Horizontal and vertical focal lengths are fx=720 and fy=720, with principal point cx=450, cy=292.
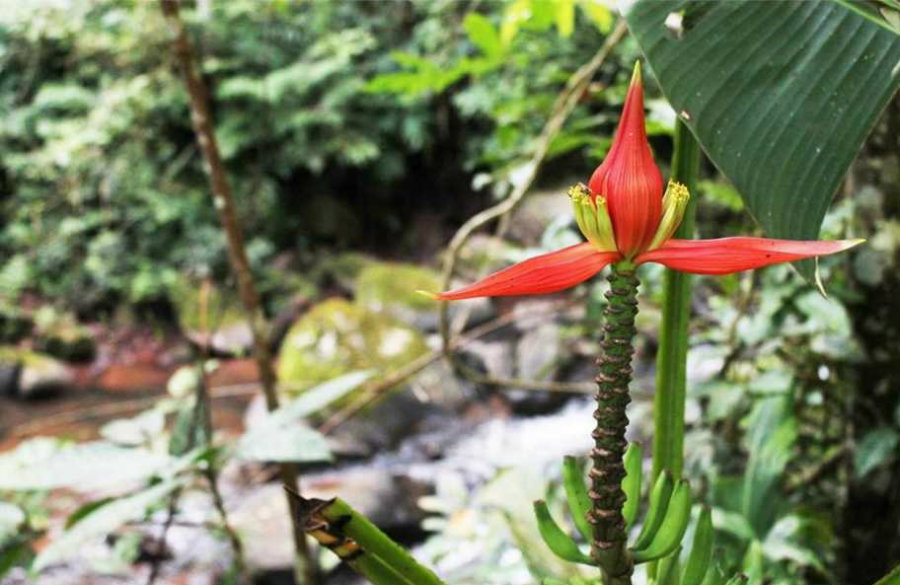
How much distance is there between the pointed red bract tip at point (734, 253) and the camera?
0.29 m

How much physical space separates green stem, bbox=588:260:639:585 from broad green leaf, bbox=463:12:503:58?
0.83 m

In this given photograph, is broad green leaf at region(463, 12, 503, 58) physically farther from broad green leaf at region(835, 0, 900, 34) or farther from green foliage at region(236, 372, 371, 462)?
broad green leaf at region(835, 0, 900, 34)

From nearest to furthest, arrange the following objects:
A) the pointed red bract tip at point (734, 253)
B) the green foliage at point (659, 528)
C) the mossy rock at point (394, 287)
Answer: the pointed red bract tip at point (734, 253) → the green foliage at point (659, 528) → the mossy rock at point (394, 287)

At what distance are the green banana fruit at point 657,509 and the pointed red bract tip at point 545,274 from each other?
Answer: 174 mm

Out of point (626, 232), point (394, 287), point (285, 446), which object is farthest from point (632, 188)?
point (394, 287)

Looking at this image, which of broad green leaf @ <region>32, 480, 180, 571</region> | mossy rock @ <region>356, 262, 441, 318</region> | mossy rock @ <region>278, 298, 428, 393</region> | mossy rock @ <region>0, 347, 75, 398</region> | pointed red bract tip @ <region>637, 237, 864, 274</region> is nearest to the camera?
pointed red bract tip @ <region>637, 237, 864, 274</region>

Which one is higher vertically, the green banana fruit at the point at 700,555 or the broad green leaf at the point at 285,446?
the green banana fruit at the point at 700,555

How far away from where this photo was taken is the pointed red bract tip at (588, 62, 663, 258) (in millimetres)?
301

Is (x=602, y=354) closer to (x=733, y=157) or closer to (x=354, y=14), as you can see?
(x=733, y=157)

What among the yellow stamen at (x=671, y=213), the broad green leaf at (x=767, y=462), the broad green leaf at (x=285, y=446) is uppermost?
the yellow stamen at (x=671, y=213)

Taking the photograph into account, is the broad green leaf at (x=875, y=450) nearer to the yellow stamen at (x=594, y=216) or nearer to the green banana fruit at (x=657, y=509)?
the green banana fruit at (x=657, y=509)

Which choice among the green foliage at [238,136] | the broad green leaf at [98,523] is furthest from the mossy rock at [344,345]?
the broad green leaf at [98,523]

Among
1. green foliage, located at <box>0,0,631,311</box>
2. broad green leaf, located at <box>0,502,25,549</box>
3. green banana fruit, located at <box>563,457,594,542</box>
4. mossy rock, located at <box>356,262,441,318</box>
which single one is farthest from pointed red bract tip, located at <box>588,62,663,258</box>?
green foliage, located at <box>0,0,631,311</box>

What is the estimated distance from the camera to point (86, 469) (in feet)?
2.89
